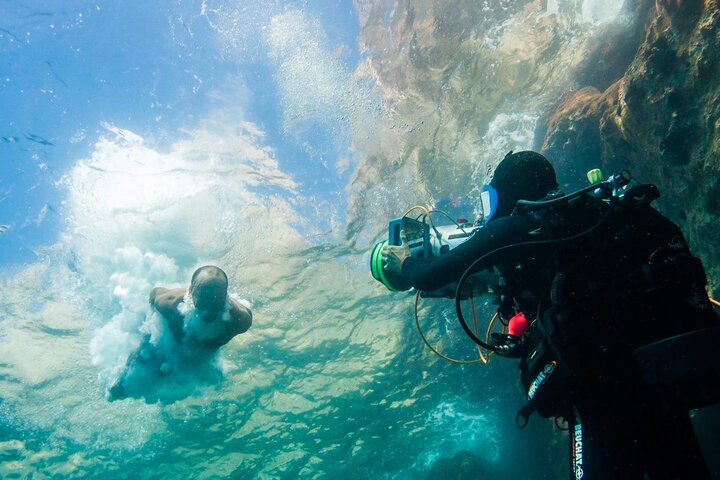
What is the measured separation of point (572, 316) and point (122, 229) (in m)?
12.2

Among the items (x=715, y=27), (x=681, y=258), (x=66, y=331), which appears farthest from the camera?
(x=66, y=331)

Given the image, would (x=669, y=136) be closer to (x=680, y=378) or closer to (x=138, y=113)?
(x=680, y=378)

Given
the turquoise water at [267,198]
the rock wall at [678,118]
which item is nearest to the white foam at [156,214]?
the turquoise water at [267,198]

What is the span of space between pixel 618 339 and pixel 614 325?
9 centimetres

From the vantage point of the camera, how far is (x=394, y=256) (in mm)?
3625

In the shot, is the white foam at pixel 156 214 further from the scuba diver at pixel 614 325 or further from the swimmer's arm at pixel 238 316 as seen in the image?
the scuba diver at pixel 614 325

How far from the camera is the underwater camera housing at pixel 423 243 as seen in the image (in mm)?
3639

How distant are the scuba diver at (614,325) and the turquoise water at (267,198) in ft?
25.0

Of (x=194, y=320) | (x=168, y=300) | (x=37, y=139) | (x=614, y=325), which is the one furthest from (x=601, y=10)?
(x=37, y=139)

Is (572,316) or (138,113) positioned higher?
(138,113)

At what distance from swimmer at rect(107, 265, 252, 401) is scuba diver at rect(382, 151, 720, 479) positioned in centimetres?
487

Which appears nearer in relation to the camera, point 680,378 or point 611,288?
point 680,378

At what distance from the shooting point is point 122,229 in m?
10.9

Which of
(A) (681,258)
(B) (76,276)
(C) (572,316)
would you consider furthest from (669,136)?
(B) (76,276)
